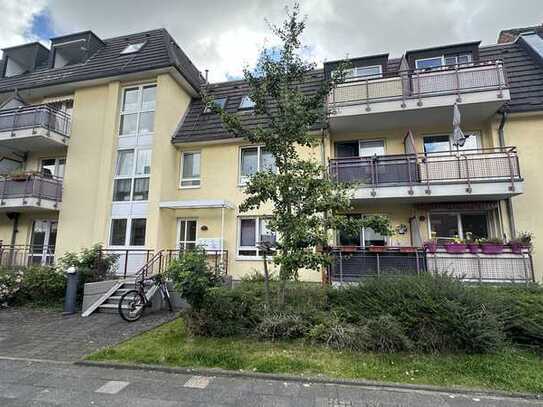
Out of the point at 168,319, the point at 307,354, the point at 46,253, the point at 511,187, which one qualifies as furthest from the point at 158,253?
the point at 511,187

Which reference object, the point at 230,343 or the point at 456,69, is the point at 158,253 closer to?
the point at 230,343

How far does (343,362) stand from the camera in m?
5.16

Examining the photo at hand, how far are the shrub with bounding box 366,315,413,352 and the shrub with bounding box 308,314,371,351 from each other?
0.40 ft

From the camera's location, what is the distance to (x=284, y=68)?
746 cm

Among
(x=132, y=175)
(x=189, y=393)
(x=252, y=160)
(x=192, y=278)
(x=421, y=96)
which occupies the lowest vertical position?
(x=189, y=393)

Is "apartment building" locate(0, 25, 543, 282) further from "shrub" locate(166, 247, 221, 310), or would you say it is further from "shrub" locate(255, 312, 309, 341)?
"shrub" locate(166, 247, 221, 310)

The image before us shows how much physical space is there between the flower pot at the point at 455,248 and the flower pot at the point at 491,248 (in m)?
0.49

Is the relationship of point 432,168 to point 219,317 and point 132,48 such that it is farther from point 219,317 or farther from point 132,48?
point 132,48

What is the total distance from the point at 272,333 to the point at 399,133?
9683 mm

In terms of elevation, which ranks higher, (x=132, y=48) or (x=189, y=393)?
(x=132, y=48)

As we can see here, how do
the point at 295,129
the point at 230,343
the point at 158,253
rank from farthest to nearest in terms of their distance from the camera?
the point at 158,253
the point at 295,129
the point at 230,343

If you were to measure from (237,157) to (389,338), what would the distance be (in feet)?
31.5

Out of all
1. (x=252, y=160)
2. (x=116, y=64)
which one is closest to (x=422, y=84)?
(x=252, y=160)

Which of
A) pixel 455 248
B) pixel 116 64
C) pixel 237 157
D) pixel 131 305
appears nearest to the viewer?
pixel 131 305
